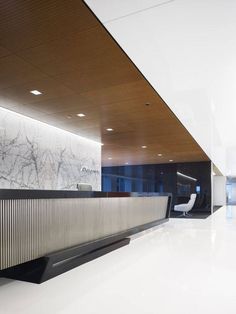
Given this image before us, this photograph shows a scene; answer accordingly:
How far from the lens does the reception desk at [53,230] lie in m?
2.98

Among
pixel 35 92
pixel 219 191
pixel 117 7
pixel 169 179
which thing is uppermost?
pixel 117 7

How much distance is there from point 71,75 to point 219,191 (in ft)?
69.8

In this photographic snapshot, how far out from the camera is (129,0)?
3.02m

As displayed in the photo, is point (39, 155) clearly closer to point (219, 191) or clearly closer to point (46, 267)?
point (46, 267)

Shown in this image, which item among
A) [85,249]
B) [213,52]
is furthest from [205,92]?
[85,249]

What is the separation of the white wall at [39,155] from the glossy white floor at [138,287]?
3553mm

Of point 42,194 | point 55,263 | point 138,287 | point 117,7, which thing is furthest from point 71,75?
point 138,287

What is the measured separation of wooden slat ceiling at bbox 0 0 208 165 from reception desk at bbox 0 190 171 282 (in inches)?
74.4

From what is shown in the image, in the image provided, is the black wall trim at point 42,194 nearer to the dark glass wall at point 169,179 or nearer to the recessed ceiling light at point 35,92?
the recessed ceiling light at point 35,92

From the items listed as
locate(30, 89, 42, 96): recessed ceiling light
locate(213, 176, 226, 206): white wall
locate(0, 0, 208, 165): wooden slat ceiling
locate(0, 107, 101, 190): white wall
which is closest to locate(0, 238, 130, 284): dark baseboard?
locate(0, 0, 208, 165): wooden slat ceiling

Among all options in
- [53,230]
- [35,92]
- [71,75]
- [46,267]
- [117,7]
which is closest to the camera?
[117,7]

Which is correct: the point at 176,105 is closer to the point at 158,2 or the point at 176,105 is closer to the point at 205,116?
the point at 205,116

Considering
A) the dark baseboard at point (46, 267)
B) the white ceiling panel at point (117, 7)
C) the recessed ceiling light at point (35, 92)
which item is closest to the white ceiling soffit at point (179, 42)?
the white ceiling panel at point (117, 7)

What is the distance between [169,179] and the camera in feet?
52.6
